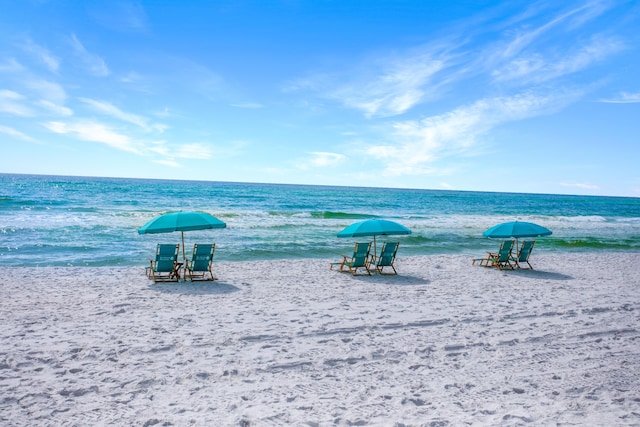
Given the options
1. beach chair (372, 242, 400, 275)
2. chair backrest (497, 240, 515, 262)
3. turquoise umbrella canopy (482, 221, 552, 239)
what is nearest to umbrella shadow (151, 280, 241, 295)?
beach chair (372, 242, 400, 275)

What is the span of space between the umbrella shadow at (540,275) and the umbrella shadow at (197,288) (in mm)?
7461

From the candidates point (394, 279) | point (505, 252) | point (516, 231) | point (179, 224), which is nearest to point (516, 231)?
point (516, 231)

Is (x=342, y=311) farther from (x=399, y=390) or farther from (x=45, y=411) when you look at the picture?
(x=45, y=411)

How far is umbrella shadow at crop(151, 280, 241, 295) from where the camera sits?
9.14 meters

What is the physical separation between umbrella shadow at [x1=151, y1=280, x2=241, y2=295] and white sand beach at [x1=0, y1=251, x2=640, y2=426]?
62mm

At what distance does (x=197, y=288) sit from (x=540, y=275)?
8698 millimetres

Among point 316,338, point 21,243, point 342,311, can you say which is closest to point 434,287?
point 342,311

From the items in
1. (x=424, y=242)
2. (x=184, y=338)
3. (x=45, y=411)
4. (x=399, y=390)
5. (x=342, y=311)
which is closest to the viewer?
(x=45, y=411)

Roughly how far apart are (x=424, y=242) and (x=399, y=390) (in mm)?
15510

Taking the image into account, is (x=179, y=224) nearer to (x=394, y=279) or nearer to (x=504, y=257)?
(x=394, y=279)

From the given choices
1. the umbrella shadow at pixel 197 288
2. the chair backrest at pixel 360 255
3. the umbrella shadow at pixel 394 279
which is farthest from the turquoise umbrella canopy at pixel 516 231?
the umbrella shadow at pixel 197 288

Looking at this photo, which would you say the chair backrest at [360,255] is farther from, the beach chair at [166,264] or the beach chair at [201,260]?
the beach chair at [166,264]

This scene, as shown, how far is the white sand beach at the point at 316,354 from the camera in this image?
414 centimetres

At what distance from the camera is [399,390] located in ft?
15.0
